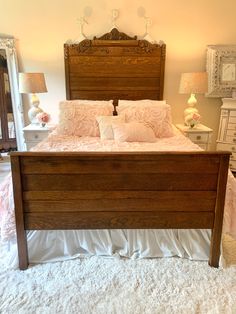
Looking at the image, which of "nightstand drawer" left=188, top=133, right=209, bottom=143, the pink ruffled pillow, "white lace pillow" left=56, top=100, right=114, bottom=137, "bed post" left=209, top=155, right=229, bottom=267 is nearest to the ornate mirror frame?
"white lace pillow" left=56, top=100, right=114, bottom=137

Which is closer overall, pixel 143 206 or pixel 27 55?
pixel 143 206

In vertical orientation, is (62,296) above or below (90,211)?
below

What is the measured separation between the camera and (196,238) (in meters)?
1.97

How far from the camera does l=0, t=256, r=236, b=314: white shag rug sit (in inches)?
61.8

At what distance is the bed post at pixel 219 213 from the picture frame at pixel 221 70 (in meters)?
2.23

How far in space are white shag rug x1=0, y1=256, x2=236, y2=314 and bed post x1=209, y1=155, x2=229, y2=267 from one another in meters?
0.09

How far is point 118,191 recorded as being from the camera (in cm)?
174

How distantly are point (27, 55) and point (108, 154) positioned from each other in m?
2.56

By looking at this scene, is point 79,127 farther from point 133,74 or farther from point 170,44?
point 170,44

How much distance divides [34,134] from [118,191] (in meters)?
1.99

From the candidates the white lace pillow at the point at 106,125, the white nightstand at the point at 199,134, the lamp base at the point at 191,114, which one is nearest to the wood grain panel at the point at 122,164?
the white lace pillow at the point at 106,125

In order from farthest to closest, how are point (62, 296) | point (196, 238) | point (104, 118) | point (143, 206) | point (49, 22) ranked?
point (49, 22)
point (104, 118)
point (196, 238)
point (143, 206)
point (62, 296)

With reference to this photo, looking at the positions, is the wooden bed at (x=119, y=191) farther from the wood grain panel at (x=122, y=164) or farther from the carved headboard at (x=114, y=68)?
the carved headboard at (x=114, y=68)

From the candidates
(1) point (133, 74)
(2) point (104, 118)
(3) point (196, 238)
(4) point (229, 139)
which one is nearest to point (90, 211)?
(3) point (196, 238)
